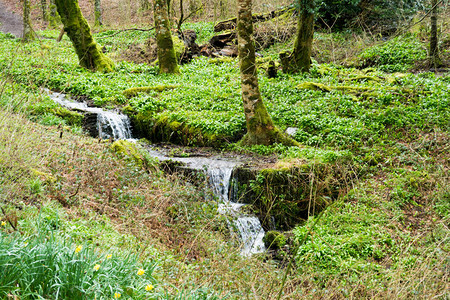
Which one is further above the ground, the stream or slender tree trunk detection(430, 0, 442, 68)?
slender tree trunk detection(430, 0, 442, 68)

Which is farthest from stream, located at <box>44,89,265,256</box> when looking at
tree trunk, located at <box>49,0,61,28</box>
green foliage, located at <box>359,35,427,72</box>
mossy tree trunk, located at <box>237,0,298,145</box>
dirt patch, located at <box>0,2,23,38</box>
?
tree trunk, located at <box>49,0,61,28</box>

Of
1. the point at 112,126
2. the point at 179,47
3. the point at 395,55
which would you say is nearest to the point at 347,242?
the point at 112,126

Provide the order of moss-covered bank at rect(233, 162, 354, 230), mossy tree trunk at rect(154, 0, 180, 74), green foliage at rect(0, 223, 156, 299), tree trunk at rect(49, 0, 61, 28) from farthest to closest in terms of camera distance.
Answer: tree trunk at rect(49, 0, 61, 28)
mossy tree trunk at rect(154, 0, 180, 74)
moss-covered bank at rect(233, 162, 354, 230)
green foliage at rect(0, 223, 156, 299)

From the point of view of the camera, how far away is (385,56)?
565 inches

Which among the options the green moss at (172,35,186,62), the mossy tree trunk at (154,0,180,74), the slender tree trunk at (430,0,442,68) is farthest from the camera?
the green moss at (172,35,186,62)

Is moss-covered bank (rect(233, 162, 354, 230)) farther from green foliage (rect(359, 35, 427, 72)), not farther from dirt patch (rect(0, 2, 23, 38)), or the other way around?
dirt patch (rect(0, 2, 23, 38))

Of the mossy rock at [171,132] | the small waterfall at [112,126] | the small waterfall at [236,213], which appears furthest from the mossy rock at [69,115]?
the small waterfall at [236,213]

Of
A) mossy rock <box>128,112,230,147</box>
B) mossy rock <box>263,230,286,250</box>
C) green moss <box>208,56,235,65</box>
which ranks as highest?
green moss <box>208,56,235,65</box>

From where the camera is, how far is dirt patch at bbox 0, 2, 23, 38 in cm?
2456

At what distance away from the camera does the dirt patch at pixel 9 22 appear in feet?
80.6

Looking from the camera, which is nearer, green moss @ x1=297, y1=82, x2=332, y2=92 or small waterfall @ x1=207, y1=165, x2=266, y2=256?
small waterfall @ x1=207, y1=165, x2=266, y2=256

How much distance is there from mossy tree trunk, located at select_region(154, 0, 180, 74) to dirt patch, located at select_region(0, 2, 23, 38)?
534 inches

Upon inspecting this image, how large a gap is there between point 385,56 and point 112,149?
11.6m

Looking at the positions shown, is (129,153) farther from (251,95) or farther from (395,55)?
(395,55)
